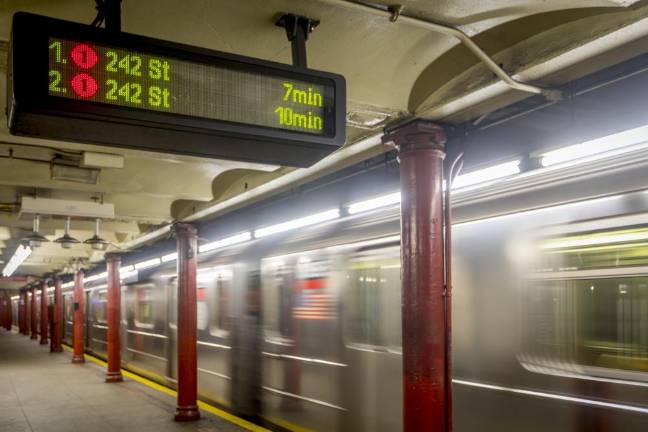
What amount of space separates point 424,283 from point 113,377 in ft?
34.8

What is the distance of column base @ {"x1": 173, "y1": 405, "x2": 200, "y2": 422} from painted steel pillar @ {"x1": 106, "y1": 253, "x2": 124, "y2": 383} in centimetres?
520

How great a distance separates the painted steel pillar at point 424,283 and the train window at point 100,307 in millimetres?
15250


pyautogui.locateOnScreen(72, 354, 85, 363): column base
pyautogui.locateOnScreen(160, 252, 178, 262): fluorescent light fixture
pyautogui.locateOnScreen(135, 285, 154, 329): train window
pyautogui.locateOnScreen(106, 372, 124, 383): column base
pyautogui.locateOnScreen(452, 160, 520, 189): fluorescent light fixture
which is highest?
pyautogui.locateOnScreen(452, 160, 520, 189): fluorescent light fixture

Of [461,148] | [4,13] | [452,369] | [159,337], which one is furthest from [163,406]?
[4,13]

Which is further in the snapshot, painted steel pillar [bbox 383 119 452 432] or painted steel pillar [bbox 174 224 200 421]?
painted steel pillar [bbox 174 224 200 421]

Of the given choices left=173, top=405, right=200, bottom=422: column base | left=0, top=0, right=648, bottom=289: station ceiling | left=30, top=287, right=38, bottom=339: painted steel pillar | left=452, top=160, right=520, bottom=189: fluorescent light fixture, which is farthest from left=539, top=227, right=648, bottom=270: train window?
left=30, top=287, right=38, bottom=339: painted steel pillar

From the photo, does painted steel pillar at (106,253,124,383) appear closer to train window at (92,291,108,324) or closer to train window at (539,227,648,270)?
train window at (92,291,108,324)

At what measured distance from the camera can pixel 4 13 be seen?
9.67 feet

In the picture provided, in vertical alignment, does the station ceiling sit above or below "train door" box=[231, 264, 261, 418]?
above

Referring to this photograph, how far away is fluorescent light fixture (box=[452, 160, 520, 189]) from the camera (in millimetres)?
4219

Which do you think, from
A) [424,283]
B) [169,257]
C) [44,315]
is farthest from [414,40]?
[44,315]

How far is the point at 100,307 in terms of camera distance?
61.7 feet

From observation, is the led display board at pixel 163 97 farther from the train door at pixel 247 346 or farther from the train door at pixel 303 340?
the train door at pixel 247 346

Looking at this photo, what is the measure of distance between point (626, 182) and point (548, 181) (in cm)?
54
